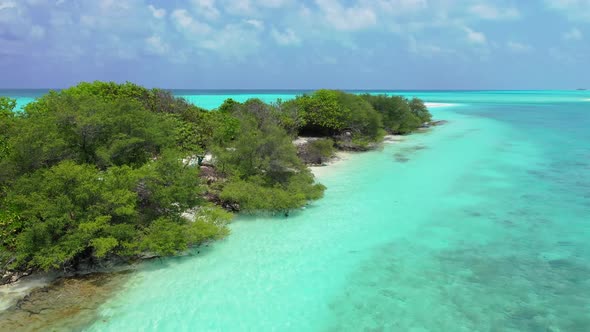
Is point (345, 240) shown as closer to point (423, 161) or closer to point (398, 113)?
point (423, 161)

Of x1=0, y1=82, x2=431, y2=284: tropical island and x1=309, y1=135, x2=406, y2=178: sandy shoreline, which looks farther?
x1=309, y1=135, x2=406, y2=178: sandy shoreline

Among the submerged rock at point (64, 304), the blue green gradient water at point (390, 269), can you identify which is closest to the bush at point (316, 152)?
the blue green gradient water at point (390, 269)

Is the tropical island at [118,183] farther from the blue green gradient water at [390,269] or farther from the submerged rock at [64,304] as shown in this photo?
the blue green gradient water at [390,269]

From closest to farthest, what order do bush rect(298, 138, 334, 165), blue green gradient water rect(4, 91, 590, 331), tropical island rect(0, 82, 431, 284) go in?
blue green gradient water rect(4, 91, 590, 331)
tropical island rect(0, 82, 431, 284)
bush rect(298, 138, 334, 165)

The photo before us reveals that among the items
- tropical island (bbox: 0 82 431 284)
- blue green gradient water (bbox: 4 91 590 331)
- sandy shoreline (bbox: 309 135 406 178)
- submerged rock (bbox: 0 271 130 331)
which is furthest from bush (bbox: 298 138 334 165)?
submerged rock (bbox: 0 271 130 331)

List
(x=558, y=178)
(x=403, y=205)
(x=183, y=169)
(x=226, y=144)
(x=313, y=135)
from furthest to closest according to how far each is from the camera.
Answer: (x=313, y=135) < (x=558, y=178) < (x=226, y=144) < (x=403, y=205) < (x=183, y=169)

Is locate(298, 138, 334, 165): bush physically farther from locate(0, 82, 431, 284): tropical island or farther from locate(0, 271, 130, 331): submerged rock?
locate(0, 271, 130, 331): submerged rock

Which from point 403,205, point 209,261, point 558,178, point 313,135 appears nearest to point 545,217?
point 403,205
